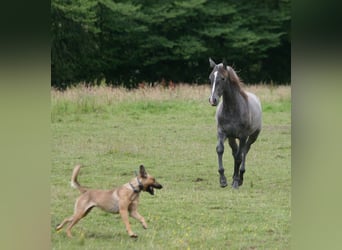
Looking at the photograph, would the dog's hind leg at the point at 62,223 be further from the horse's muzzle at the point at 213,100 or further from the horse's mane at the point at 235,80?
the horse's mane at the point at 235,80

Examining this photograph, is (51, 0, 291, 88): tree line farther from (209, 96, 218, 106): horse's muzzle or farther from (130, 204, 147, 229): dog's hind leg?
(130, 204, 147, 229): dog's hind leg

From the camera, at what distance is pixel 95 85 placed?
6277mm

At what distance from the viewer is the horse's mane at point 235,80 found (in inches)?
244

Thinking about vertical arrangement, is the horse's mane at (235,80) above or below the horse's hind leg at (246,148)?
above

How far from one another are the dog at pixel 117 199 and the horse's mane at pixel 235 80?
794 millimetres

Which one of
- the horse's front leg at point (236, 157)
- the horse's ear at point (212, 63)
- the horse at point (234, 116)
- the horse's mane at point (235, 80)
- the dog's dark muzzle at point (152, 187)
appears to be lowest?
the dog's dark muzzle at point (152, 187)

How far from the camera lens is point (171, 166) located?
6254 millimetres

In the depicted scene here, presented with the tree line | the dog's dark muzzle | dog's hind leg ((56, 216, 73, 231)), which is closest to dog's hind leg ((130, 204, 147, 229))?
the dog's dark muzzle

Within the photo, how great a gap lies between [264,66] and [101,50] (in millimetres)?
1055

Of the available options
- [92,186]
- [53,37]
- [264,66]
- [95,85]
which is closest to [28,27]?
[53,37]

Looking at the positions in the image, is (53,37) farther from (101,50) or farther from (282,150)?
(282,150)

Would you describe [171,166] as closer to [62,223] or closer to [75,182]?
[75,182]

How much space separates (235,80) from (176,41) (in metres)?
0.45

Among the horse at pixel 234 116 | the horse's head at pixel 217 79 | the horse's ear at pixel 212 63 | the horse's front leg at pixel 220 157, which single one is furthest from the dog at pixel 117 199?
the horse's ear at pixel 212 63
